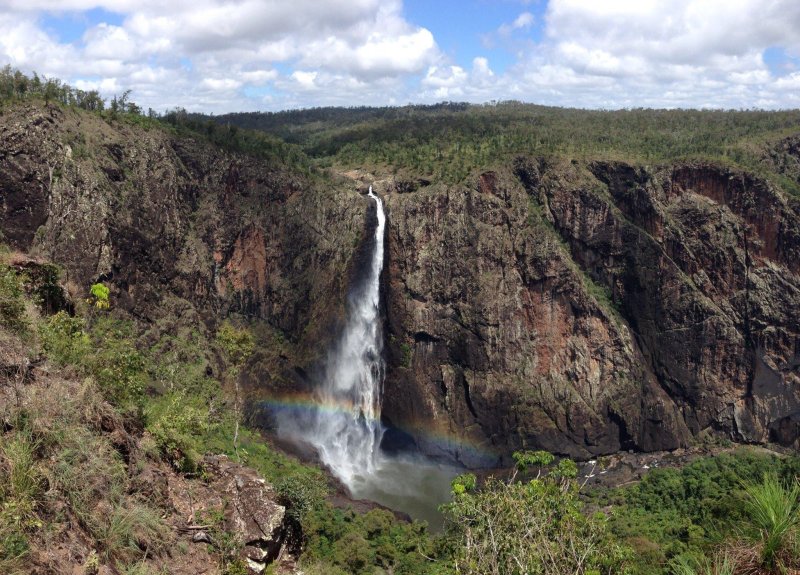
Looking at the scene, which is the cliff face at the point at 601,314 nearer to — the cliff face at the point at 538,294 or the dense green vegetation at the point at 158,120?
the cliff face at the point at 538,294

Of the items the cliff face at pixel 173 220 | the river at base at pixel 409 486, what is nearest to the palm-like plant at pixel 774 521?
the river at base at pixel 409 486

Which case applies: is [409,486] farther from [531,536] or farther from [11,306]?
[11,306]

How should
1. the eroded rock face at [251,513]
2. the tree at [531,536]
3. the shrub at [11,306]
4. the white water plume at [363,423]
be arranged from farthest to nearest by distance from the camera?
the white water plume at [363,423] < the eroded rock face at [251,513] < the shrub at [11,306] < the tree at [531,536]

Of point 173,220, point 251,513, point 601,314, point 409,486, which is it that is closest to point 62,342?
point 251,513

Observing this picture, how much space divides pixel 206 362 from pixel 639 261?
29.4 metres

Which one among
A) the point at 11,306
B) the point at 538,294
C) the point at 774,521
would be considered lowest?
the point at 538,294

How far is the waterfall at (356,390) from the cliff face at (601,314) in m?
1.19

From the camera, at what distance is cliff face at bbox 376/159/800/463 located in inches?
1446

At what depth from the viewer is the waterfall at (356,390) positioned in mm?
33688

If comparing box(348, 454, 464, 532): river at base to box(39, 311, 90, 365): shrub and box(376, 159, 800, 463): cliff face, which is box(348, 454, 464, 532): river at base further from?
box(39, 311, 90, 365): shrub

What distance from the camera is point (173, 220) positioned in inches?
1321

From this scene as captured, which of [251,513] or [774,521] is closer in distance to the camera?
[774,521]

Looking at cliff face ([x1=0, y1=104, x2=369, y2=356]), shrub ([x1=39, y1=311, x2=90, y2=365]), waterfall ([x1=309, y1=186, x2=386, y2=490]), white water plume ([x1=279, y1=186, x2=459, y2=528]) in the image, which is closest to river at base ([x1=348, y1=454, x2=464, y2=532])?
white water plume ([x1=279, y1=186, x2=459, y2=528])

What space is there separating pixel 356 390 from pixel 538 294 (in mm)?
14129
